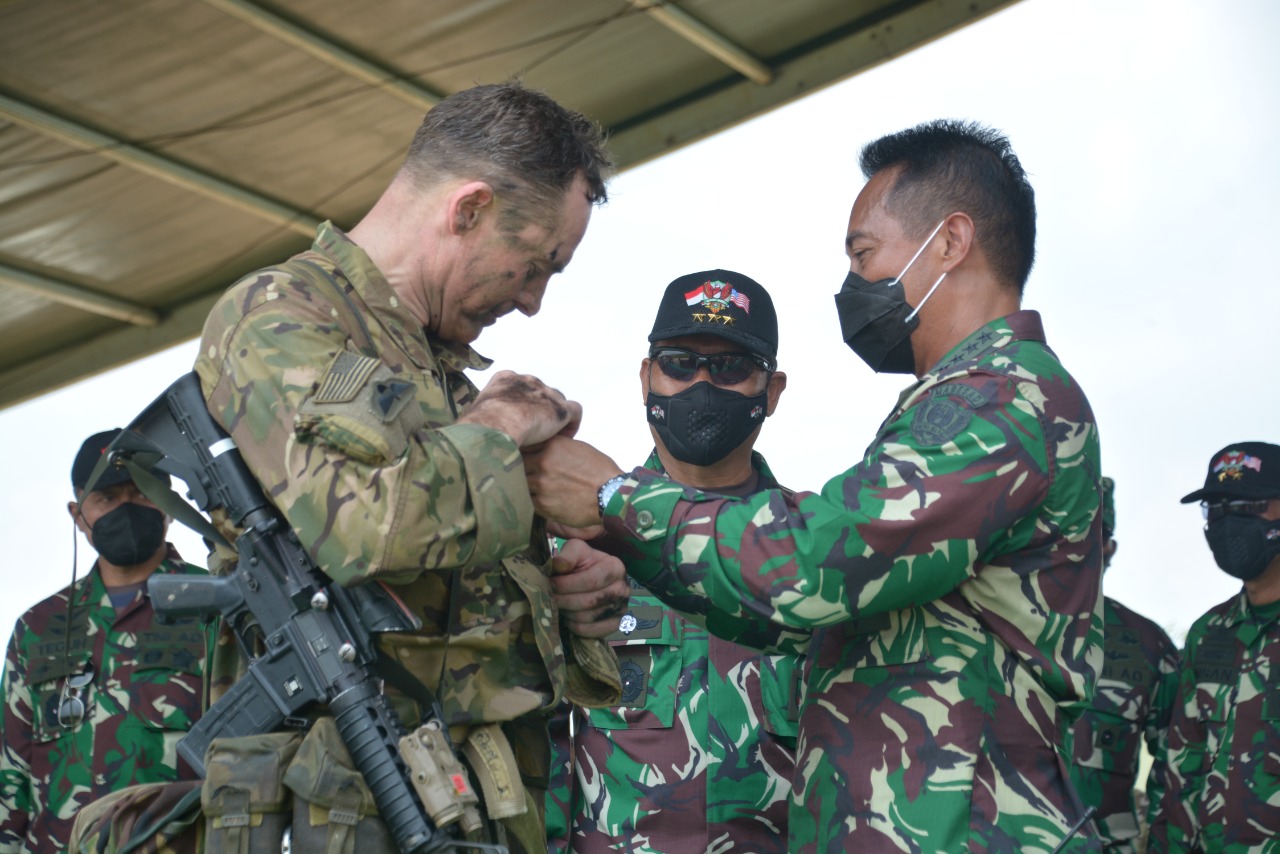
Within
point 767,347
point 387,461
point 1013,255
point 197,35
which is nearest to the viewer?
point 387,461

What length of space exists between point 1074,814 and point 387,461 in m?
1.58

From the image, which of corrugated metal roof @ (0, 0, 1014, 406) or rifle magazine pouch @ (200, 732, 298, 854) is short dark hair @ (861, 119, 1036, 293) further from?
corrugated metal roof @ (0, 0, 1014, 406)

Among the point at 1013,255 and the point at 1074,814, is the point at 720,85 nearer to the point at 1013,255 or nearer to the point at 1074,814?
the point at 1013,255

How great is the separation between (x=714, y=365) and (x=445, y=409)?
5.43 feet

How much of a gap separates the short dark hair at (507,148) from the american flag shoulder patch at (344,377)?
57cm

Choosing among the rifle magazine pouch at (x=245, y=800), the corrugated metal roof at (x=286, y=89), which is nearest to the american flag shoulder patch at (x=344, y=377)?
the rifle magazine pouch at (x=245, y=800)

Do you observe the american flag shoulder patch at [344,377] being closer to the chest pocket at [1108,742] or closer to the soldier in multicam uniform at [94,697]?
the soldier in multicam uniform at [94,697]

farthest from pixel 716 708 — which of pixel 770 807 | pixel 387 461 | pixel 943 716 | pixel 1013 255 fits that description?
pixel 387 461

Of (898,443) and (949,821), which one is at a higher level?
(898,443)

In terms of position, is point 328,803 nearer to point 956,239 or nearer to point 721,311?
point 956,239

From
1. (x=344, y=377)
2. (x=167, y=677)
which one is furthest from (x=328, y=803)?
(x=167, y=677)

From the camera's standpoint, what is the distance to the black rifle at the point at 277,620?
91.6 inches

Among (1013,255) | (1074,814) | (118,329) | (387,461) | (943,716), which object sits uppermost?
(118,329)

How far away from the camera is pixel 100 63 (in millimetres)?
6039
